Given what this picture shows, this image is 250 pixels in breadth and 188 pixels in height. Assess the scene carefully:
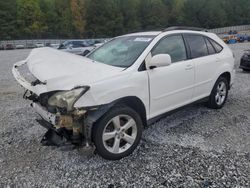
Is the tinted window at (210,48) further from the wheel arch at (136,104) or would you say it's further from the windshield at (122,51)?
the wheel arch at (136,104)

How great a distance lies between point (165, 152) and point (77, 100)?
1.52 meters

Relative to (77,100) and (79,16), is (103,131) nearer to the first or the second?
(77,100)

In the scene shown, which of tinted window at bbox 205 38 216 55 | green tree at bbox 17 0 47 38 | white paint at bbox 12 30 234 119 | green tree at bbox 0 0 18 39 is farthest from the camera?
green tree at bbox 17 0 47 38

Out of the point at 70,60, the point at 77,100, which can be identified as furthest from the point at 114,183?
the point at 70,60

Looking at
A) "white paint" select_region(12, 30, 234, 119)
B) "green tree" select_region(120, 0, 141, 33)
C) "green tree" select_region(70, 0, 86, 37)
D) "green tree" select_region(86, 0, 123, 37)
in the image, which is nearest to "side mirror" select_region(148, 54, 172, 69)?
"white paint" select_region(12, 30, 234, 119)

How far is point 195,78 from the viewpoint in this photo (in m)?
3.92

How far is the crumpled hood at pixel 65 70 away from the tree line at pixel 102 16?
149 ft

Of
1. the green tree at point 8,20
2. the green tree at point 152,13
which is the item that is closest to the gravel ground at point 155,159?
the green tree at point 8,20

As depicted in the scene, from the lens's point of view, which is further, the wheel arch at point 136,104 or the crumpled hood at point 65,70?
the wheel arch at point 136,104

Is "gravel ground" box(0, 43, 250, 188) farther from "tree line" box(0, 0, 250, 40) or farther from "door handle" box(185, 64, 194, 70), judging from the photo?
"tree line" box(0, 0, 250, 40)

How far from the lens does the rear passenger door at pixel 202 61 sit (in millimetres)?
3957

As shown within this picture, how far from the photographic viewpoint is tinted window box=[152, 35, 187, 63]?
3.47 m

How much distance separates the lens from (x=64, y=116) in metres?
2.61

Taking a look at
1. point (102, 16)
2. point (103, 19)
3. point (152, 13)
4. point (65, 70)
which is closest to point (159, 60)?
point (65, 70)
